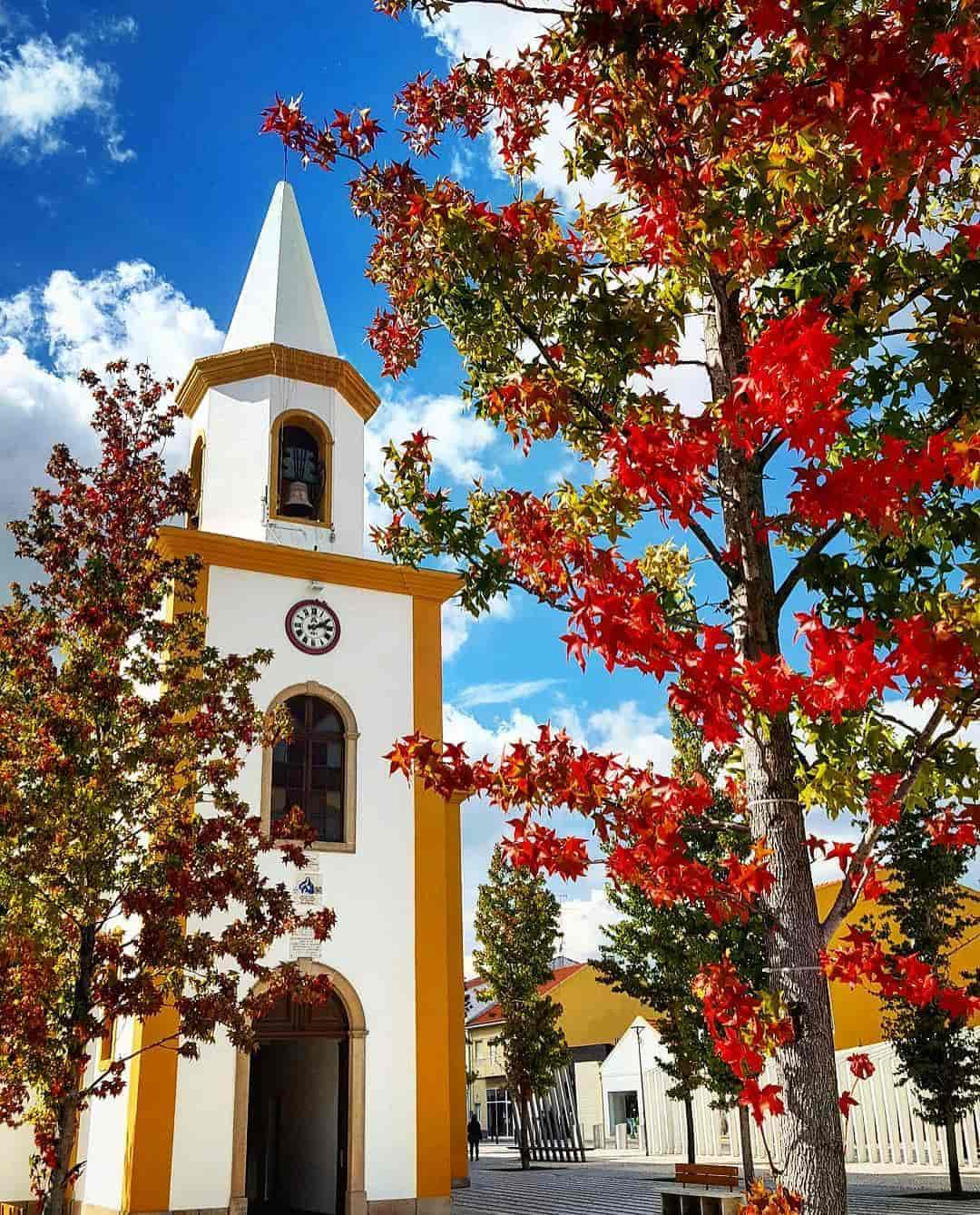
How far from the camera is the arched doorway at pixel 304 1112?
14656mm

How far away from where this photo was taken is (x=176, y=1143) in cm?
1399

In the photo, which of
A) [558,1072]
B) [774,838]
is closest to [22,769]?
[774,838]

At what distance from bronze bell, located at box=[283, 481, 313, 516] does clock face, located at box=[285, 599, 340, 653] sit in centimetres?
158

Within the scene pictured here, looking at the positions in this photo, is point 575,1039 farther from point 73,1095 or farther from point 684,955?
point 73,1095

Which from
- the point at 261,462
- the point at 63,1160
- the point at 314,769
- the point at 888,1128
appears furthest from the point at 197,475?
the point at 888,1128

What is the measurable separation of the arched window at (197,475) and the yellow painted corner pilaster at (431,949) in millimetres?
3631

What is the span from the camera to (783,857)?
16.0 feet

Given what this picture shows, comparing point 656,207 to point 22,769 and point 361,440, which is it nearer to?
point 22,769

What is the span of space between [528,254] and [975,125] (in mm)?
2095

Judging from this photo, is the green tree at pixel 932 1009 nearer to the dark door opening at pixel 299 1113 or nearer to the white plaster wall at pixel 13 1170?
the dark door opening at pixel 299 1113

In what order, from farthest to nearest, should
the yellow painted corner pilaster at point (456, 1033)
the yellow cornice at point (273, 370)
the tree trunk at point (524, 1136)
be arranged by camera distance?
the tree trunk at point (524, 1136)
the yellow cornice at point (273, 370)
the yellow painted corner pilaster at point (456, 1033)

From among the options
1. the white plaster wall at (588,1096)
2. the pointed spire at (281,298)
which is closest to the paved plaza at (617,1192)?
the white plaster wall at (588,1096)

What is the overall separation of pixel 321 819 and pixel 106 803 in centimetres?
635

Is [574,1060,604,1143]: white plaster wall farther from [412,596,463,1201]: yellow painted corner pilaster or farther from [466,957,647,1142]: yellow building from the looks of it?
[412,596,463,1201]: yellow painted corner pilaster
